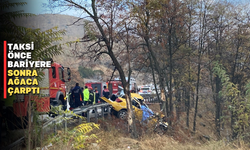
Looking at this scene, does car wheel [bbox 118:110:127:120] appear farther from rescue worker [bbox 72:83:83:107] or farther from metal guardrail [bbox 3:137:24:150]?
metal guardrail [bbox 3:137:24:150]

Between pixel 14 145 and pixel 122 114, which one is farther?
pixel 122 114

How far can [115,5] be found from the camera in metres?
13.2

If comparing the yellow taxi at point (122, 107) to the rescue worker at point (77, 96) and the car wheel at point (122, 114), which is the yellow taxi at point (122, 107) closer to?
the car wheel at point (122, 114)

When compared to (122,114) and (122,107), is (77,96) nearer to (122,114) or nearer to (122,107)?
(122,107)

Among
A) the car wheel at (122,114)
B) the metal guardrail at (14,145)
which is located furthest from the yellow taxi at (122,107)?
the metal guardrail at (14,145)

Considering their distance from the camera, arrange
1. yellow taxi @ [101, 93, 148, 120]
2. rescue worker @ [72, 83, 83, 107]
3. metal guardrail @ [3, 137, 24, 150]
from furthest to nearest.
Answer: yellow taxi @ [101, 93, 148, 120], rescue worker @ [72, 83, 83, 107], metal guardrail @ [3, 137, 24, 150]

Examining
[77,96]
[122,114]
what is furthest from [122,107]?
[77,96]

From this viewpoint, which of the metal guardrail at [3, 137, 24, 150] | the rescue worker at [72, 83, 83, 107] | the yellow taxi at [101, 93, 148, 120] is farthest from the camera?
the yellow taxi at [101, 93, 148, 120]

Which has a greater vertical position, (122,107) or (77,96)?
(77,96)

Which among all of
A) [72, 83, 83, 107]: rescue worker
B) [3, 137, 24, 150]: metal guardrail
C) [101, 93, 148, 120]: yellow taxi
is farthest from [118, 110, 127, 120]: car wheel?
[3, 137, 24, 150]: metal guardrail

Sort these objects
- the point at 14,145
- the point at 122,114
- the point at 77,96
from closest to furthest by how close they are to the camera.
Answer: the point at 14,145 → the point at 77,96 → the point at 122,114

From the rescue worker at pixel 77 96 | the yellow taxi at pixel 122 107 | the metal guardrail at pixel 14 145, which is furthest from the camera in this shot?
the yellow taxi at pixel 122 107

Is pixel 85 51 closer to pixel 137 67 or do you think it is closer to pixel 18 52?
pixel 137 67

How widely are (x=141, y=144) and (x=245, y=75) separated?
18252 mm
